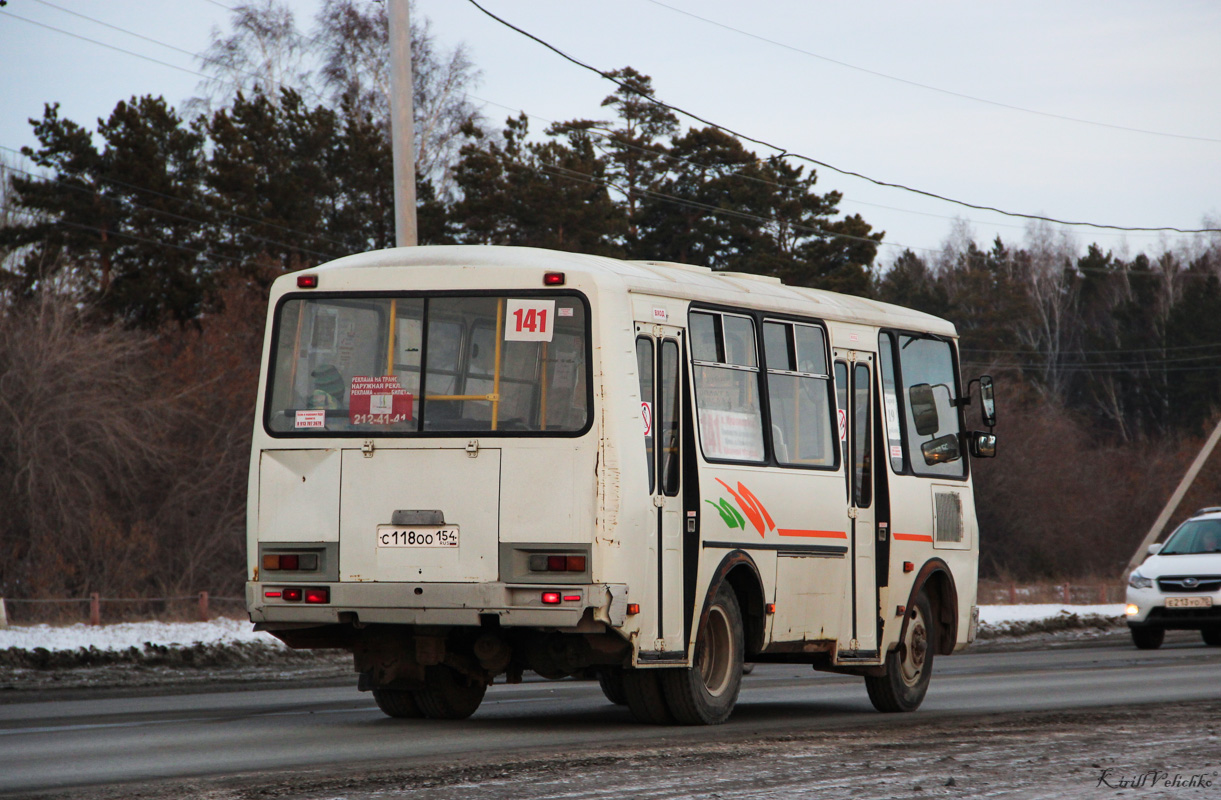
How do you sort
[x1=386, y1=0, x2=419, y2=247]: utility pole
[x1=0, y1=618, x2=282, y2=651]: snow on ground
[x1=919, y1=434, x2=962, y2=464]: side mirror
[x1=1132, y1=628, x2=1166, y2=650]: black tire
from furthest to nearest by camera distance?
[x1=1132, y1=628, x2=1166, y2=650]: black tire < [x1=386, y1=0, x2=419, y2=247]: utility pole < [x1=0, y1=618, x2=282, y2=651]: snow on ground < [x1=919, y1=434, x2=962, y2=464]: side mirror

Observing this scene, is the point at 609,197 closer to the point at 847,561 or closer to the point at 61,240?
the point at 61,240

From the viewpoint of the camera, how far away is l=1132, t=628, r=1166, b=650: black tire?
901 inches

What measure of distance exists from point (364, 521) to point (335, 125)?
128ft

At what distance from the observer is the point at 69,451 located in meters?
29.0

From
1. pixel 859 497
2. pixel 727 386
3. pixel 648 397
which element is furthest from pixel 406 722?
pixel 859 497

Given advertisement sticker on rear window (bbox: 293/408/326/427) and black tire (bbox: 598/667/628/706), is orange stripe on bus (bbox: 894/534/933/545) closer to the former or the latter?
black tire (bbox: 598/667/628/706)

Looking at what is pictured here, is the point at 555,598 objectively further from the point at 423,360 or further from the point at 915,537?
the point at 915,537

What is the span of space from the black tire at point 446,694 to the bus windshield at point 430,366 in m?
2.07

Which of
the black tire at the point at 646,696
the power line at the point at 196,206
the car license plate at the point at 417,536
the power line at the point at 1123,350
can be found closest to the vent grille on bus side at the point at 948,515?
the black tire at the point at 646,696

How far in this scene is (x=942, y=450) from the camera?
14.1m

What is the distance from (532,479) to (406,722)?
7.70 ft

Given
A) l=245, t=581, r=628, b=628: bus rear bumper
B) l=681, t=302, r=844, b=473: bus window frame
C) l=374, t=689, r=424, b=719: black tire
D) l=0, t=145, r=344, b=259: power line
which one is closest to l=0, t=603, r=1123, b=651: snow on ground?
l=374, t=689, r=424, b=719: black tire

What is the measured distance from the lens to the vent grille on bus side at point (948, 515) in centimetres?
1383

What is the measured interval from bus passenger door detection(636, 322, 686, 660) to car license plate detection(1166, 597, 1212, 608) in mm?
13986
